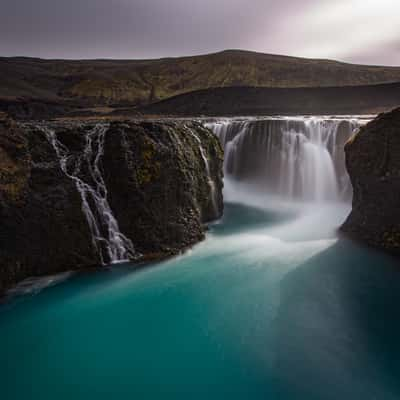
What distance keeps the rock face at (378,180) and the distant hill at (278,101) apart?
41.7m

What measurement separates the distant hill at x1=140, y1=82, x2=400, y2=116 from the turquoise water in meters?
44.8

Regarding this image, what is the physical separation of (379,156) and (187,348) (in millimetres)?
8612

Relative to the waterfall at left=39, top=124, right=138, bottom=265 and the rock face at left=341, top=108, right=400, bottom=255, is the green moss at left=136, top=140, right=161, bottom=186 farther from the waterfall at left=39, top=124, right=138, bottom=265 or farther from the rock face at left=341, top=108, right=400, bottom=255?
the rock face at left=341, top=108, right=400, bottom=255

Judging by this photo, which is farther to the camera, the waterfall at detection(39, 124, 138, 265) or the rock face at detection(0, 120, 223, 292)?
the waterfall at detection(39, 124, 138, 265)

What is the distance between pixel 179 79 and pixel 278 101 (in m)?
37.5

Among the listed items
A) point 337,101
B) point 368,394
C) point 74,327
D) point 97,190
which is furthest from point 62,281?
point 337,101

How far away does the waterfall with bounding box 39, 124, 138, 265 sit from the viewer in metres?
9.28

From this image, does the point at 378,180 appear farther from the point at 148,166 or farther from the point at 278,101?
the point at 278,101

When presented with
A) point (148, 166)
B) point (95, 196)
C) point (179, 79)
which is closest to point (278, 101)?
point (179, 79)

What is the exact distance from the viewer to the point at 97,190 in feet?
31.7

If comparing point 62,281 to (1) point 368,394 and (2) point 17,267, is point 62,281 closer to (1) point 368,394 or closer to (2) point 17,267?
(2) point 17,267

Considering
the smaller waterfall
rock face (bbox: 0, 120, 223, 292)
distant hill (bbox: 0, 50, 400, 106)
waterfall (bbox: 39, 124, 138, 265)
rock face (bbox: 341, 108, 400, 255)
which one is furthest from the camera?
distant hill (bbox: 0, 50, 400, 106)

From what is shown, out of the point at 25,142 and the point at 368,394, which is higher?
the point at 25,142

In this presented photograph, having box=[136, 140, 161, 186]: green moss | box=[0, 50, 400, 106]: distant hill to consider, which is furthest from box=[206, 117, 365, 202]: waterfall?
box=[0, 50, 400, 106]: distant hill
